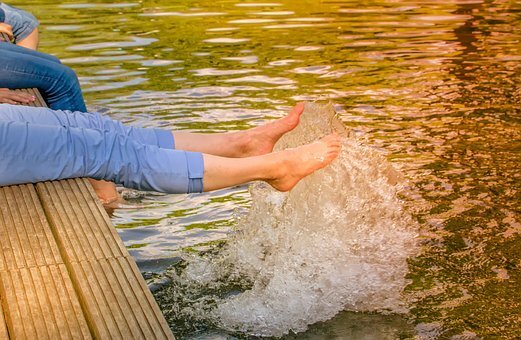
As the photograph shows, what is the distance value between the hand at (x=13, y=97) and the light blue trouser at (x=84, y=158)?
3.14 feet

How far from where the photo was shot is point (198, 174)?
12.6 feet

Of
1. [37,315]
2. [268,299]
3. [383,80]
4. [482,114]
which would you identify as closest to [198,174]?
[268,299]

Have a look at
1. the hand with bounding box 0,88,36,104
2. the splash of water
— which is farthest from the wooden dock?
the hand with bounding box 0,88,36,104

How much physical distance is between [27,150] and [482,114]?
14.8 feet

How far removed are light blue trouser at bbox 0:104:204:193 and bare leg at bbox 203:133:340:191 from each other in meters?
0.08

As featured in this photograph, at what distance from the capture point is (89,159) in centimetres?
373

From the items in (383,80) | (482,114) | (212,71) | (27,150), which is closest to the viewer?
(27,150)

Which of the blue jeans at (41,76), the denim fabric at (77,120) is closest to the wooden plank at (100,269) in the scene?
the denim fabric at (77,120)

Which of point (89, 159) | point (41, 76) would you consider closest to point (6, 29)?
point (41, 76)

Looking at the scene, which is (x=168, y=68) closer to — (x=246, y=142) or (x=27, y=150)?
(x=246, y=142)

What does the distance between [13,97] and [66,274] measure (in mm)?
2164

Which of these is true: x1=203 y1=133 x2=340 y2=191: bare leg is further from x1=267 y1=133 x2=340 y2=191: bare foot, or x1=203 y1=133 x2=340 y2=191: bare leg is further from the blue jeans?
the blue jeans

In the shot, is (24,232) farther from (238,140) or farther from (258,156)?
(238,140)

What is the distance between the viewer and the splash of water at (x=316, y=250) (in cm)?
400
